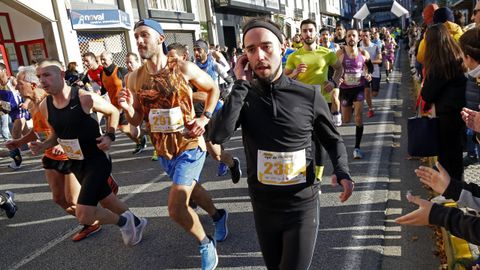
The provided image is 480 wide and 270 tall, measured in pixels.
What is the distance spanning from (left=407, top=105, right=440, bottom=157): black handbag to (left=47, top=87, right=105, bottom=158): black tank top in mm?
2828

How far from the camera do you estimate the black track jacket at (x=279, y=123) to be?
2096 mm

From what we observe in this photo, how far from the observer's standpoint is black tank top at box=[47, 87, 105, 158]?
355cm

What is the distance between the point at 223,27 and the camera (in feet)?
91.9

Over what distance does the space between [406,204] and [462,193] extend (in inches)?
96.0

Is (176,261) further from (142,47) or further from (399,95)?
(399,95)

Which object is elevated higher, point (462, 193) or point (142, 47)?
point (142, 47)

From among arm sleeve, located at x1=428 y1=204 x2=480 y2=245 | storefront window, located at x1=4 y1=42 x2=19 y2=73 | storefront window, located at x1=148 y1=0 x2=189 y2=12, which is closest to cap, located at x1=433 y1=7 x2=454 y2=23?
arm sleeve, located at x1=428 y1=204 x2=480 y2=245

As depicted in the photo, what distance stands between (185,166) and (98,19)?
1456cm

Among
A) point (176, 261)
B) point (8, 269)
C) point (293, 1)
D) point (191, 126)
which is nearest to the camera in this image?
point (191, 126)

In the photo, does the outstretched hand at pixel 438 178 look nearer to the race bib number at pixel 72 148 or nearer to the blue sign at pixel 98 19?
the race bib number at pixel 72 148

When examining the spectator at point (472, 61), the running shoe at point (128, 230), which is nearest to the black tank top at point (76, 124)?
the running shoe at point (128, 230)

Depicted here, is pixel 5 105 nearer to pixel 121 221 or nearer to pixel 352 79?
pixel 121 221

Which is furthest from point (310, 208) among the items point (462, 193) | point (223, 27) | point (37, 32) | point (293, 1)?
point (293, 1)

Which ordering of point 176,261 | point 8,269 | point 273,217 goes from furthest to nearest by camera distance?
point 8,269 → point 176,261 → point 273,217
